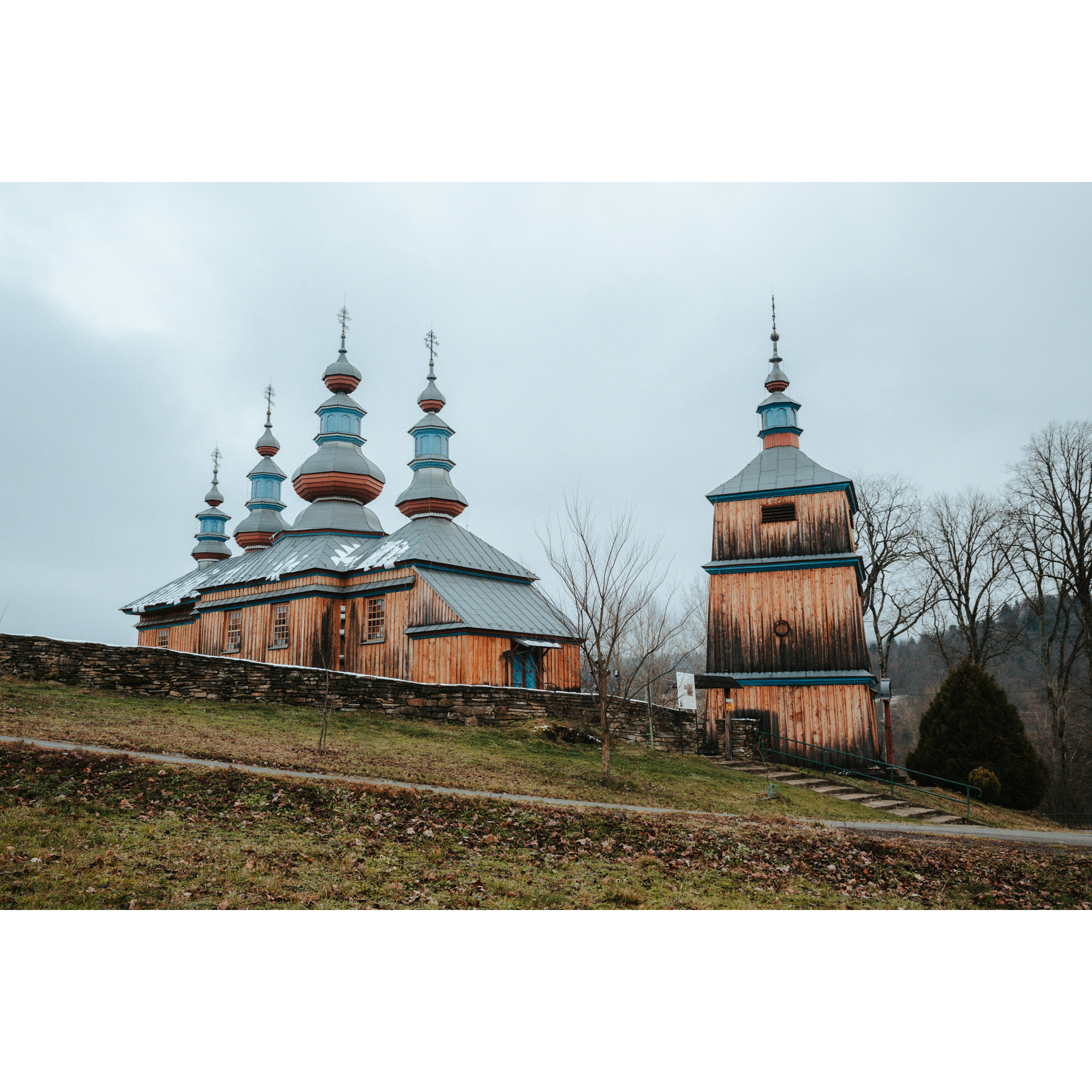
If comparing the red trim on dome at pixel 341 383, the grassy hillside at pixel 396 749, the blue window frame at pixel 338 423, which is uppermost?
the red trim on dome at pixel 341 383

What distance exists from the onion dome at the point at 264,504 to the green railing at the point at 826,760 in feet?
83.9

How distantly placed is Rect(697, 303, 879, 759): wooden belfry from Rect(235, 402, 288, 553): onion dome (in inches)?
909

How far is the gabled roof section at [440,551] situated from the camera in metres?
26.7

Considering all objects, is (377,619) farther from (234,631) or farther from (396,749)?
(396,749)

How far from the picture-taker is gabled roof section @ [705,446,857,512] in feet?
81.7

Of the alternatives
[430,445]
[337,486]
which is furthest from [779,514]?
[337,486]

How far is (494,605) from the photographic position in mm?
26031

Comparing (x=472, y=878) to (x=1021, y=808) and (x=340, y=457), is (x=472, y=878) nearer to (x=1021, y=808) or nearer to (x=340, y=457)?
(x=1021, y=808)

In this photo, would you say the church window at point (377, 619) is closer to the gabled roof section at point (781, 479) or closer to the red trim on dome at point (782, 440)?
the gabled roof section at point (781, 479)

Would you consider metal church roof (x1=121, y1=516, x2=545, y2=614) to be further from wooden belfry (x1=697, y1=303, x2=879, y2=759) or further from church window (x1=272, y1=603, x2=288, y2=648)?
wooden belfry (x1=697, y1=303, x2=879, y2=759)

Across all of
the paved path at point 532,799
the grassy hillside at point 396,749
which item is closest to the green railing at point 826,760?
the grassy hillside at point 396,749

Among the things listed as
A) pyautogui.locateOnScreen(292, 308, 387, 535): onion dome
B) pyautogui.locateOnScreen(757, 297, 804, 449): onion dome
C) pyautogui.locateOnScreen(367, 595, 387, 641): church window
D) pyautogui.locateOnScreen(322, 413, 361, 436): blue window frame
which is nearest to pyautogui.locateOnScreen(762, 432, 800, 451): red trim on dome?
pyautogui.locateOnScreen(757, 297, 804, 449): onion dome

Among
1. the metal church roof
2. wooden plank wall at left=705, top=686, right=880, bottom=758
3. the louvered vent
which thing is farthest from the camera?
the metal church roof

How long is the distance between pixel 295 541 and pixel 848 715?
2014 centimetres
